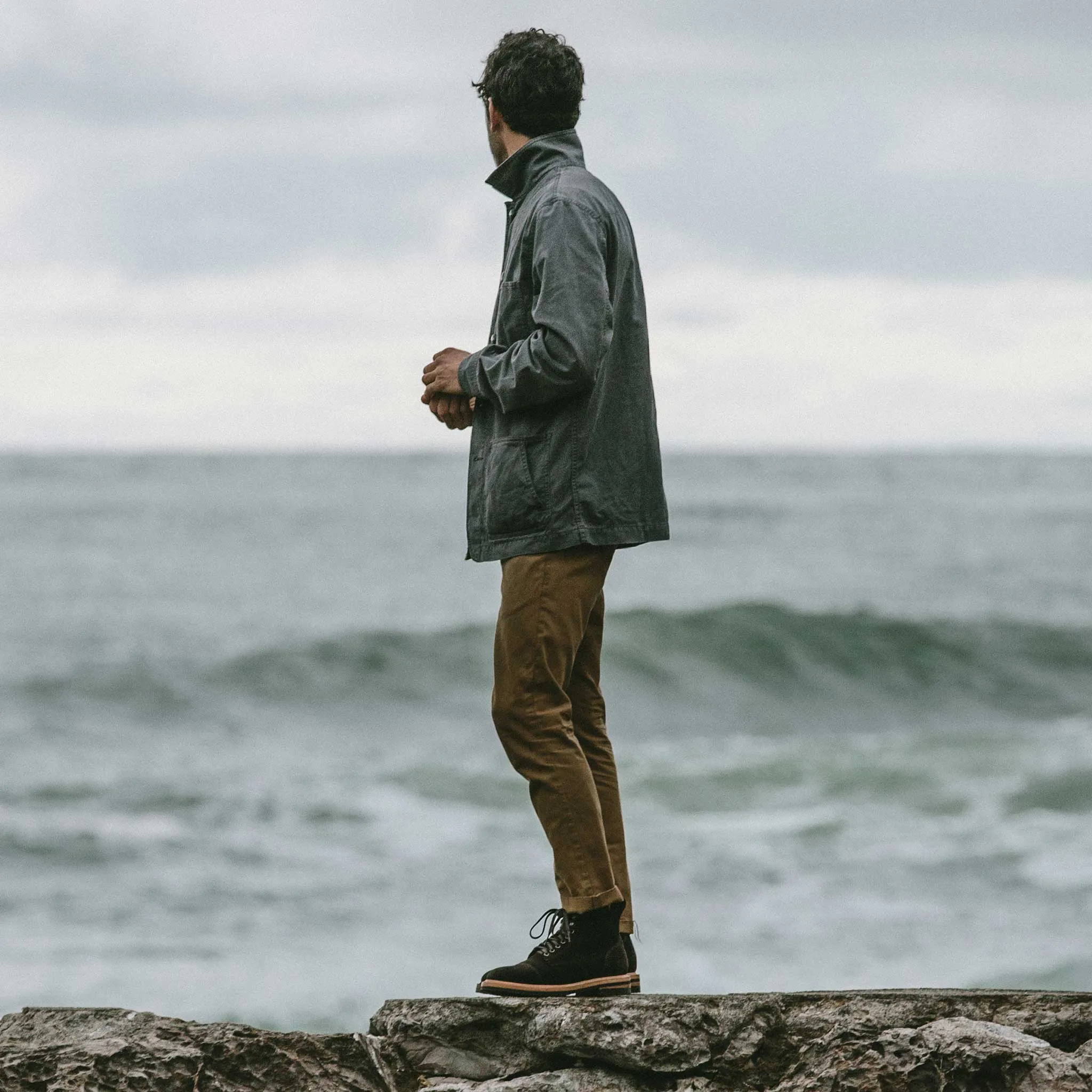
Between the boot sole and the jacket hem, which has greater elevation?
the jacket hem

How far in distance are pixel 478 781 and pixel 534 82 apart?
9.83 m

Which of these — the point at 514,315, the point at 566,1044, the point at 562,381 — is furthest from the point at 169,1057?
the point at 514,315

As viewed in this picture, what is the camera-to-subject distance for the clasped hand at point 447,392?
10.9 ft

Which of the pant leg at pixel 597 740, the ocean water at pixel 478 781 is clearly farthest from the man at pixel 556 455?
the ocean water at pixel 478 781

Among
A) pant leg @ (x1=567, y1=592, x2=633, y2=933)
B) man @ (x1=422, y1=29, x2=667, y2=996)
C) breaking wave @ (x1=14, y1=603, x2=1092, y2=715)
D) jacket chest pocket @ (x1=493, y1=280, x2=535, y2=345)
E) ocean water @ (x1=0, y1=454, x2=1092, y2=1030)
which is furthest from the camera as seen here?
breaking wave @ (x1=14, y1=603, x2=1092, y2=715)

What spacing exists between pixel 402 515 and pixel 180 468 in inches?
1715

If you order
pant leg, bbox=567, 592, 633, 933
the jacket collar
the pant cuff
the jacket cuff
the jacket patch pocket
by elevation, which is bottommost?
the pant cuff

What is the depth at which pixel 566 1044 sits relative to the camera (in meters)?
3.11

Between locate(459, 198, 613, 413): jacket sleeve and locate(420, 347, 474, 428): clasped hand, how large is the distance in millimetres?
195

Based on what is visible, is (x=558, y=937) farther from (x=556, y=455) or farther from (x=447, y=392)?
(x=447, y=392)

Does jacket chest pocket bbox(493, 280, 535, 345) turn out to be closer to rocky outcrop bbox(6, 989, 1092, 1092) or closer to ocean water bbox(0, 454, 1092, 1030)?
rocky outcrop bbox(6, 989, 1092, 1092)

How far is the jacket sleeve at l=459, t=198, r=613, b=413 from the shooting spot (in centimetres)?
303

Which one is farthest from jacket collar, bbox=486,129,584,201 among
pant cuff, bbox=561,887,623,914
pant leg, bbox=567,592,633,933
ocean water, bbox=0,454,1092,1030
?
ocean water, bbox=0,454,1092,1030

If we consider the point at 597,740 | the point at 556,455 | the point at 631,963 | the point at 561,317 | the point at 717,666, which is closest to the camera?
the point at 561,317
